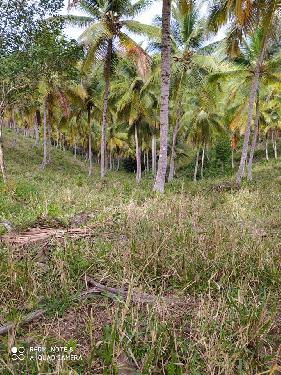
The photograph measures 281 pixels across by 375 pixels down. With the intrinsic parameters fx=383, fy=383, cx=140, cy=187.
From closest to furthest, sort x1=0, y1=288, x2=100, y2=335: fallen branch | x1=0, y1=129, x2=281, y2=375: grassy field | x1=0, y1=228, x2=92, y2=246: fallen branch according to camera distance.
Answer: x1=0, y1=129, x2=281, y2=375: grassy field
x1=0, y1=288, x2=100, y2=335: fallen branch
x1=0, y1=228, x2=92, y2=246: fallen branch

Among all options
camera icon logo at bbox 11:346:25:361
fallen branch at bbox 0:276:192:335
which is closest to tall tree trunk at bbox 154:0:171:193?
fallen branch at bbox 0:276:192:335

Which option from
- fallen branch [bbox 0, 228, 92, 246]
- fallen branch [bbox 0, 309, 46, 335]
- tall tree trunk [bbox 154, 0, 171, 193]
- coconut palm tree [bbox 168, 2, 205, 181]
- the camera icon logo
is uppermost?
coconut palm tree [bbox 168, 2, 205, 181]

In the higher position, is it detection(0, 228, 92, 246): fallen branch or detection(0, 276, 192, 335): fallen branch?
detection(0, 228, 92, 246): fallen branch

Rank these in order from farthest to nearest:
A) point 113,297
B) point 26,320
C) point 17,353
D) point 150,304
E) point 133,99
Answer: point 133,99, point 113,297, point 150,304, point 26,320, point 17,353

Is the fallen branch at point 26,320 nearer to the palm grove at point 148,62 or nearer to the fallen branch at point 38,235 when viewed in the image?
the fallen branch at point 38,235

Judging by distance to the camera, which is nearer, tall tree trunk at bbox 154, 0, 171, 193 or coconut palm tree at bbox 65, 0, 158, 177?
tall tree trunk at bbox 154, 0, 171, 193

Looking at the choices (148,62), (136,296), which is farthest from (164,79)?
(136,296)

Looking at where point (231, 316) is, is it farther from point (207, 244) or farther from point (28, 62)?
point (28, 62)

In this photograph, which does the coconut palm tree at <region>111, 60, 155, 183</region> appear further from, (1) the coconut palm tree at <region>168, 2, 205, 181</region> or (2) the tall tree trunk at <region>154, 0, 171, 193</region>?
(2) the tall tree trunk at <region>154, 0, 171, 193</region>

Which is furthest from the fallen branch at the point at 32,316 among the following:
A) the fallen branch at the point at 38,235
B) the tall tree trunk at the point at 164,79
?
the tall tree trunk at the point at 164,79

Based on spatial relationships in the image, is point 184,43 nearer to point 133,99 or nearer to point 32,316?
point 133,99

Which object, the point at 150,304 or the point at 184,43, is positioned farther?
the point at 184,43

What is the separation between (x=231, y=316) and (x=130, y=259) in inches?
61.6

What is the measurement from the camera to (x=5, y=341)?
3057 millimetres
